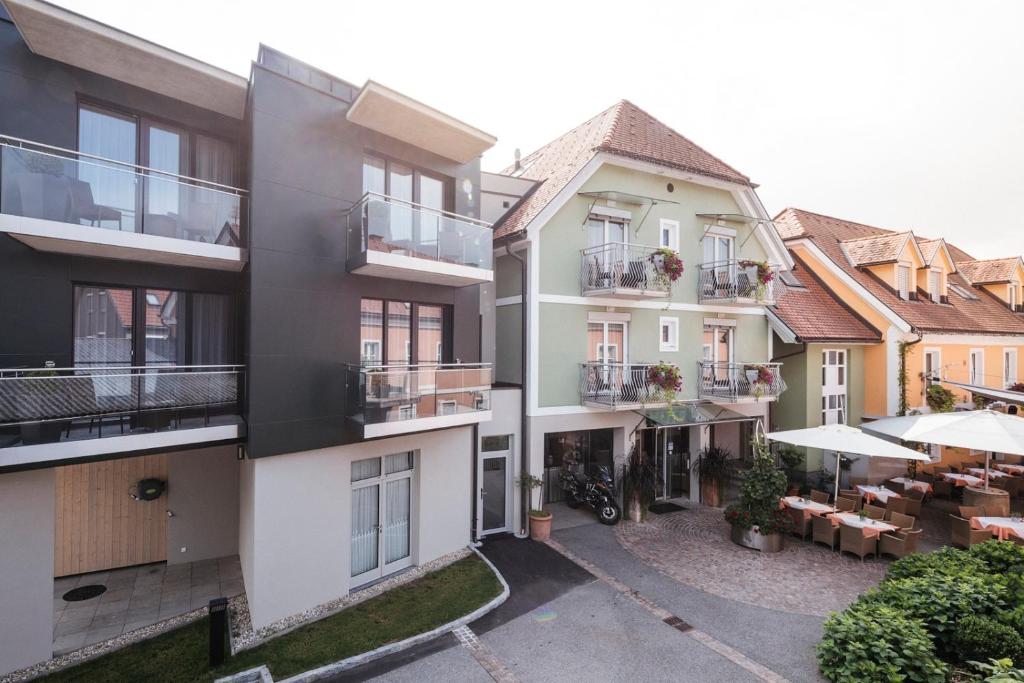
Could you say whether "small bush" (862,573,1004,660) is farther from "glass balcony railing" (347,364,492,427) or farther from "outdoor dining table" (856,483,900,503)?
"glass balcony railing" (347,364,492,427)

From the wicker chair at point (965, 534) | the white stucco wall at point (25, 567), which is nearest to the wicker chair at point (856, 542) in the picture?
the wicker chair at point (965, 534)

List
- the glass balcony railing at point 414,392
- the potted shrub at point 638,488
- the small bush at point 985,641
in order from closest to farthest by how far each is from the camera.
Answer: the small bush at point 985,641
the glass balcony railing at point 414,392
the potted shrub at point 638,488

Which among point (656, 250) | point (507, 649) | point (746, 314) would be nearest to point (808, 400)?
point (746, 314)

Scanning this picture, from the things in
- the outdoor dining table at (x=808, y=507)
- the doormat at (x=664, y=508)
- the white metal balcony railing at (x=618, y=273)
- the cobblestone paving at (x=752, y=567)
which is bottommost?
the doormat at (x=664, y=508)

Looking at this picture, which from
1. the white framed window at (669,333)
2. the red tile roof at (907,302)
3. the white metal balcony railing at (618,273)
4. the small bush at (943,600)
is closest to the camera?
the small bush at (943,600)

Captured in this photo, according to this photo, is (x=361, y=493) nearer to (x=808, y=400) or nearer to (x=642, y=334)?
(x=642, y=334)

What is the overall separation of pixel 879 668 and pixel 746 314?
465 inches

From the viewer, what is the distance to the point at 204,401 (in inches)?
320

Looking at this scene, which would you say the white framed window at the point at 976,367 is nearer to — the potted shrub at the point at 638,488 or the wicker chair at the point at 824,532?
the wicker chair at the point at 824,532

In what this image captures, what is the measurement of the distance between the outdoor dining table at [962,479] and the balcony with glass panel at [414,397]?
1544 centimetres

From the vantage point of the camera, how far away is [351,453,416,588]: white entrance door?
9.81 m

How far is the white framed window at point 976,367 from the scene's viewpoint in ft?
68.1

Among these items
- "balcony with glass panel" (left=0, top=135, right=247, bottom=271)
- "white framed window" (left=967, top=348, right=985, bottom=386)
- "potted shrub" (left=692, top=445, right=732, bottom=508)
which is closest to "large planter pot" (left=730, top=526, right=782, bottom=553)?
"potted shrub" (left=692, top=445, right=732, bottom=508)

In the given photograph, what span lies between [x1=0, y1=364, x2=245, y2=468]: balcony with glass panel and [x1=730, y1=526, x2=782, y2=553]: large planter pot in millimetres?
11116
